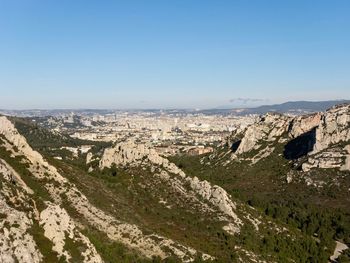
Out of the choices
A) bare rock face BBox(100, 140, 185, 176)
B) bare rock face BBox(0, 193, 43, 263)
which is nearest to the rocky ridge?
bare rock face BBox(0, 193, 43, 263)

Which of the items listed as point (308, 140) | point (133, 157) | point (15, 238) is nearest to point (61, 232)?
point (15, 238)

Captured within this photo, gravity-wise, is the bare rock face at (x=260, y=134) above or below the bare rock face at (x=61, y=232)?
below

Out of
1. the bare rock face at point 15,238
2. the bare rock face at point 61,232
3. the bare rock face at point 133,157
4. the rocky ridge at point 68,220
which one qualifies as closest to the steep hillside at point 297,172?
the bare rock face at point 133,157

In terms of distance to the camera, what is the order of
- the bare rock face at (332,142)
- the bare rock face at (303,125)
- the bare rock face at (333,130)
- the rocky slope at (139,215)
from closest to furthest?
the rocky slope at (139,215) → the bare rock face at (332,142) → the bare rock face at (333,130) → the bare rock face at (303,125)

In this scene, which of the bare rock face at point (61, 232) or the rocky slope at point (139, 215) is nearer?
the bare rock face at point (61, 232)

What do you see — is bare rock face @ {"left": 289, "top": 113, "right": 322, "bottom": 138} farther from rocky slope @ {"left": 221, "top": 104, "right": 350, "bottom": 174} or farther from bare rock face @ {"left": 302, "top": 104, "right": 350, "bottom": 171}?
bare rock face @ {"left": 302, "top": 104, "right": 350, "bottom": 171}

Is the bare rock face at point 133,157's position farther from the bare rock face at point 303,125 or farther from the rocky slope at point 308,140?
the bare rock face at point 303,125

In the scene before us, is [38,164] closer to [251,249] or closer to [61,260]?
[61,260]

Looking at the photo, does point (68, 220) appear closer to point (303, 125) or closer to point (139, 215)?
point (139, 215)

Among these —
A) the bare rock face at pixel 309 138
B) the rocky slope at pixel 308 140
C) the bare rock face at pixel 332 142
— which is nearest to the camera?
the bare rock face at pixel 332 142
